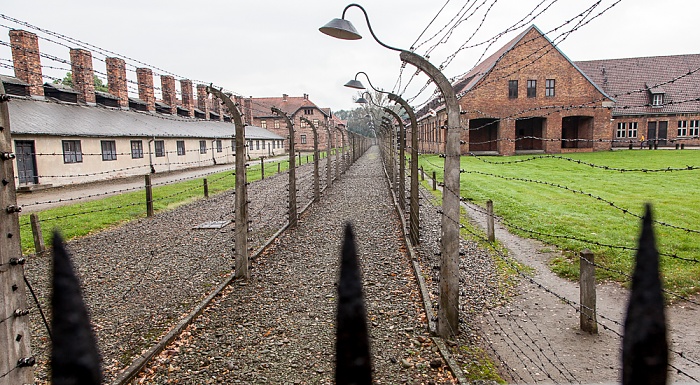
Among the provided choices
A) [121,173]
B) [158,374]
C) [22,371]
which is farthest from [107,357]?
[121,173]

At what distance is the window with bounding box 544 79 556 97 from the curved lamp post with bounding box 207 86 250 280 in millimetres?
34301

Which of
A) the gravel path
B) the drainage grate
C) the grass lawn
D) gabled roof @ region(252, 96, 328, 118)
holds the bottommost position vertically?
the gravel path

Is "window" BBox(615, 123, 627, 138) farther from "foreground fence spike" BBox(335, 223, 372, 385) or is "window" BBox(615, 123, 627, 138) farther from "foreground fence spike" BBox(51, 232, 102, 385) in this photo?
"foreground fence spike" BBox(51, 232, 102, 385)

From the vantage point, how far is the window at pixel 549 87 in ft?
117

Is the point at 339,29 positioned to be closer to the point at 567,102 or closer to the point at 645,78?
the point at 567,102

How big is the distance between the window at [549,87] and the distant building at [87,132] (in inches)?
1064

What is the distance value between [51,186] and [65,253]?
24.9 m

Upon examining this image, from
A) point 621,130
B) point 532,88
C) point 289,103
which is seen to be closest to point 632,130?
point 621,130

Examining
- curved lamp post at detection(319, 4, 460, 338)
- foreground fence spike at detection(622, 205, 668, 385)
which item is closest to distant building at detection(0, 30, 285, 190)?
curved lamp post at detection(319, 4, 460, 338)

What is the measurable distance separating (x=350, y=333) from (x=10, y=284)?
3276mm

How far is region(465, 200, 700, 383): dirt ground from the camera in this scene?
4344 millimetres

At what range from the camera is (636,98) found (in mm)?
40750

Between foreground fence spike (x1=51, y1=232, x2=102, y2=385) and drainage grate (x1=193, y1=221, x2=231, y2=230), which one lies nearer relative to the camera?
foreground fence spike (x1=51, y1=232, x2=102, y2=385)

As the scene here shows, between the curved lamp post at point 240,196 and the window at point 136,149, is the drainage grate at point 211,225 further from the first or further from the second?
the window at point 136,149
